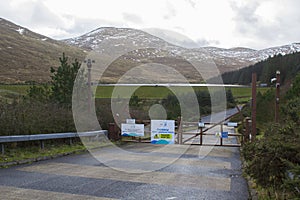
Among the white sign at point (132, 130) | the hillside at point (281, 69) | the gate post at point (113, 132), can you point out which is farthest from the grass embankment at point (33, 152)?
the hillside at point (281, 69)

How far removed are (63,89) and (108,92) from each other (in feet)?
10.7

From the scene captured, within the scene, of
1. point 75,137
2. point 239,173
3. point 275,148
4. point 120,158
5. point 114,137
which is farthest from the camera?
point 114,137

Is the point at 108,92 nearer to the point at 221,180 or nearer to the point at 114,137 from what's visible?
the point at 114,137

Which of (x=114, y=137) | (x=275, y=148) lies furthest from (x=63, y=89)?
(x=275, y=148)

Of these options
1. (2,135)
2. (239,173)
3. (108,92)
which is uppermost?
(108,92)

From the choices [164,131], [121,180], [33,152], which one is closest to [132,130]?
[164,131]

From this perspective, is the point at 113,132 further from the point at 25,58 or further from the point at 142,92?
the point at 25,58

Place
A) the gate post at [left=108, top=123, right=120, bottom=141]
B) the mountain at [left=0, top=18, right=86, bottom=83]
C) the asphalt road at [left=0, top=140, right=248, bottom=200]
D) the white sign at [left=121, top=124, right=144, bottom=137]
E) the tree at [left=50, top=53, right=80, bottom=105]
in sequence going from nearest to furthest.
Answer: the asphalt road at [left=0, top=140, right=248, bottom=200] < the white sign at [left=121, top=124, right=144, bottom=137] < the gate post at [left=108, top=123, right=120, bottom=141] < the tree at [left=50, top=53, right=80, bottom=105] < the mountain at [left=0, top=18, right=86, bottom=83]

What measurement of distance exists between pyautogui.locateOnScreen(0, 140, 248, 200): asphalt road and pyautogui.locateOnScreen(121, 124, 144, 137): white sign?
6242mm

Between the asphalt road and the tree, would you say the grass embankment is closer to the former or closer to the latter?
the asphalt road

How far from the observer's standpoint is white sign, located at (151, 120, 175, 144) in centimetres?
1791

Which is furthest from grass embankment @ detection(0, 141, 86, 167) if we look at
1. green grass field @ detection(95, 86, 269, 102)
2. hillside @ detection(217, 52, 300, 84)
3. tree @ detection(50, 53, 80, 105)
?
hillside @ detection(217, 52, 300, 84)

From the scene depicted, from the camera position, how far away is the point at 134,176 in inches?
376

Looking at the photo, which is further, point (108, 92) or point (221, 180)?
point (108, 92)
